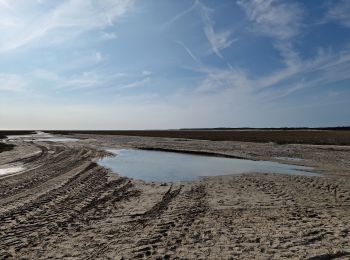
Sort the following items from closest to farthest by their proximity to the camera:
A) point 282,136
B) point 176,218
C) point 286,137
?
point 176,218
point 286,137
point 282,136

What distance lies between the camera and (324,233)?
8891 millimetres

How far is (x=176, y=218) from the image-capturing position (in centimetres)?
1062

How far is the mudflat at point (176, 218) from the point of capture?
7870mm

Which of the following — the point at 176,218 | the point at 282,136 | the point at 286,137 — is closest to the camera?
the point at 176,218

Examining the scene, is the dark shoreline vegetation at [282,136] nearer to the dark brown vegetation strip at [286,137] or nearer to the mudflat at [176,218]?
the dark brown vegetation strip at [286,137]

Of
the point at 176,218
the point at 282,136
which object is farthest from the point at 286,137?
the point at 176,218

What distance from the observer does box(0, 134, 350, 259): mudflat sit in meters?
7.87

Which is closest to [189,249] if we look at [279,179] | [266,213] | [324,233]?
[324,233]

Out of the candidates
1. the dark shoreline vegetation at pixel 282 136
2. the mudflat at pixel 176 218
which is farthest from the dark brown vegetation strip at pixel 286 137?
the mudflat at pixel 176 218

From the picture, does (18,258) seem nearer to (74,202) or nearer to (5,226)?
(5,226)

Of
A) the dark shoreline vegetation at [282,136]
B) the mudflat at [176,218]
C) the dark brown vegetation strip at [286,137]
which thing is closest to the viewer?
the mudflat at [176,218]

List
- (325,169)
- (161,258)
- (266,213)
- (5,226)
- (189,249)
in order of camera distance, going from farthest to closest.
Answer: (325,169) < (266,213) < (5,226) < (189,249) < (161,258)

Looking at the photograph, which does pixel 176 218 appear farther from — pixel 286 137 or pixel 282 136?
pixel 282 136

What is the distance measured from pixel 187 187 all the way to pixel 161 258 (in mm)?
9124
